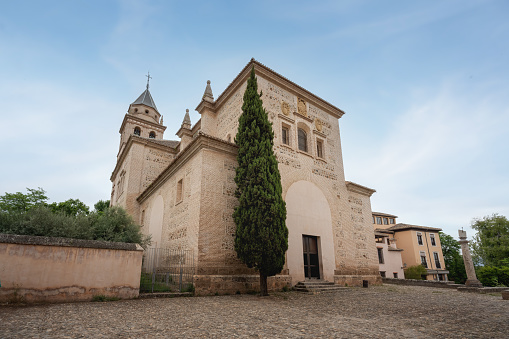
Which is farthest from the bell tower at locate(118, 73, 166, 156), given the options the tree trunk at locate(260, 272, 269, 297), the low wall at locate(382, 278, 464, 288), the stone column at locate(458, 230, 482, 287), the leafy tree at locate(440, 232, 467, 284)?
the leafy tree at locate(440, 232, 467, 284)

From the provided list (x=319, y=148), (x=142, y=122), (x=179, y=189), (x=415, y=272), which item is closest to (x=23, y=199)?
(x=142, y=122)

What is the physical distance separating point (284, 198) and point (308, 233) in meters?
2.07

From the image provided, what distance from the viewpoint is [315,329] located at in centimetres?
429

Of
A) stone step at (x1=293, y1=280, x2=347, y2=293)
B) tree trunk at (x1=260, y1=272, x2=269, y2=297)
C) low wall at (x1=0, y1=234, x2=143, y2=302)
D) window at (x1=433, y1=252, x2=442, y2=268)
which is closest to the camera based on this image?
low wall at (x1=0, y1=234, x2=143, y2=302)

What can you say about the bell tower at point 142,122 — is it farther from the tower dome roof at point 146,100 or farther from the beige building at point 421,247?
the beige building at point 421,247

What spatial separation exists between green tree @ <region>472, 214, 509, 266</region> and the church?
85.2ft

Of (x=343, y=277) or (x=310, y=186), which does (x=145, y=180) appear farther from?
(x=343, y=277)

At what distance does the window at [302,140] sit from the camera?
46.1 feet

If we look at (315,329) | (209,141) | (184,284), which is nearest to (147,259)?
(184,284)

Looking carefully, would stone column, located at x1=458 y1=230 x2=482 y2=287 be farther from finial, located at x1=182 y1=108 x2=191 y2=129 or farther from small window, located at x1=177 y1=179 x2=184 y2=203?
finial, located at x1=182 y1=108 x2=191 y2=129

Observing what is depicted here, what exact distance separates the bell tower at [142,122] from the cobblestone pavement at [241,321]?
72.0 feet

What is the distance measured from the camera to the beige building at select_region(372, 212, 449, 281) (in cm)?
3309

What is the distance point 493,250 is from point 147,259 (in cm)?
3705

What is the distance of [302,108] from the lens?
14.4m
